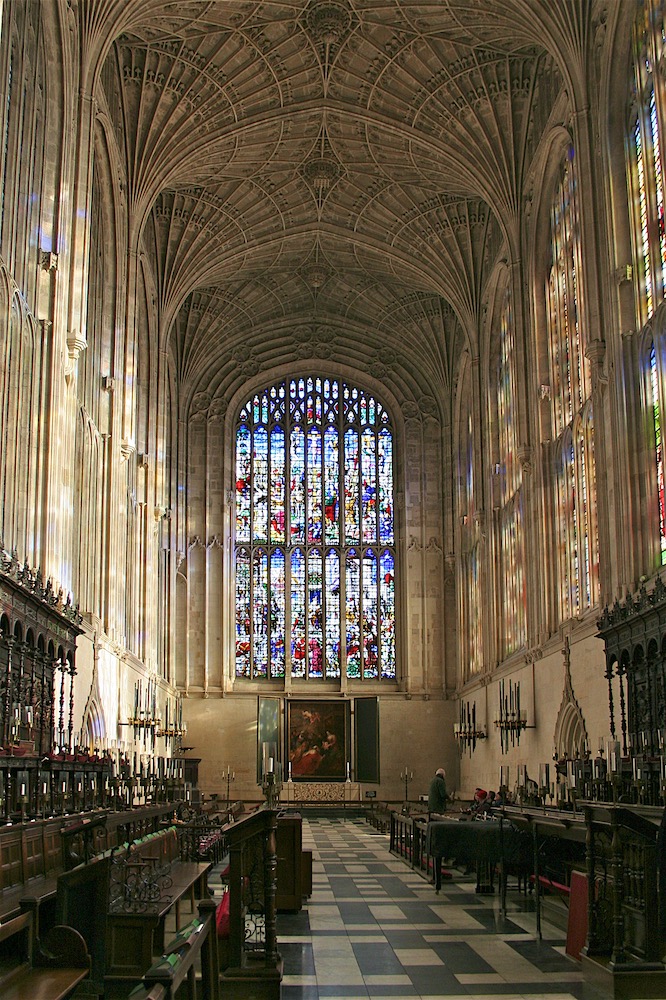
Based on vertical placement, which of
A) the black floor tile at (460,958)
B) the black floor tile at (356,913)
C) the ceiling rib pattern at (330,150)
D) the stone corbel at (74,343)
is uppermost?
the ceiling rib pattern at (330,150)

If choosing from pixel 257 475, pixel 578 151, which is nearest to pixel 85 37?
pixel 578 151

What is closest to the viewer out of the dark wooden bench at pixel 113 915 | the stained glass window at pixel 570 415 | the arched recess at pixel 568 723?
the dark wooden bench at pixel 113 915

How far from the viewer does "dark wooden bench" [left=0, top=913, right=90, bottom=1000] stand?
6309 millimetres

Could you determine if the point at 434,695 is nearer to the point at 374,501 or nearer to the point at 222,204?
the point at 374,501

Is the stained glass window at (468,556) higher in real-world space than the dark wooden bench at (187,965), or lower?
higher

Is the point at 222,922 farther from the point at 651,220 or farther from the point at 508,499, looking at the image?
the point at 508,499

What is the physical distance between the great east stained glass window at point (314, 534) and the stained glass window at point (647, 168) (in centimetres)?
2469

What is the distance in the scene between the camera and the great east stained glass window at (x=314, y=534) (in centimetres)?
4312

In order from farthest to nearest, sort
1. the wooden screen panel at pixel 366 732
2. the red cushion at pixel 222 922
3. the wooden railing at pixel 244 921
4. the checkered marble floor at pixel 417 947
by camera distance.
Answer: the wooden screen panel at pixel 366 732, the red cushion at pixel 222 922, the checkered marble floor at pixel 417 947, the wooden railing at pixel 244 921

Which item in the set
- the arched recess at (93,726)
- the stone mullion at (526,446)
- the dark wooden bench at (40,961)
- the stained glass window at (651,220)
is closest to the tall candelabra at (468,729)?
the stone mullion at (526,446)

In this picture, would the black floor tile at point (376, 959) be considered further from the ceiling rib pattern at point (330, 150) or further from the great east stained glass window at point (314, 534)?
the great east stained glass window at point (314, 534)

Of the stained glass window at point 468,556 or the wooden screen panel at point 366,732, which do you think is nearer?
the stained glass window at point 468,556

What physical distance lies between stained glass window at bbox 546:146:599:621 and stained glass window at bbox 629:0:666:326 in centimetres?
341

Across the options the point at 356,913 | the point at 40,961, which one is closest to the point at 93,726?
the point at 356,913
